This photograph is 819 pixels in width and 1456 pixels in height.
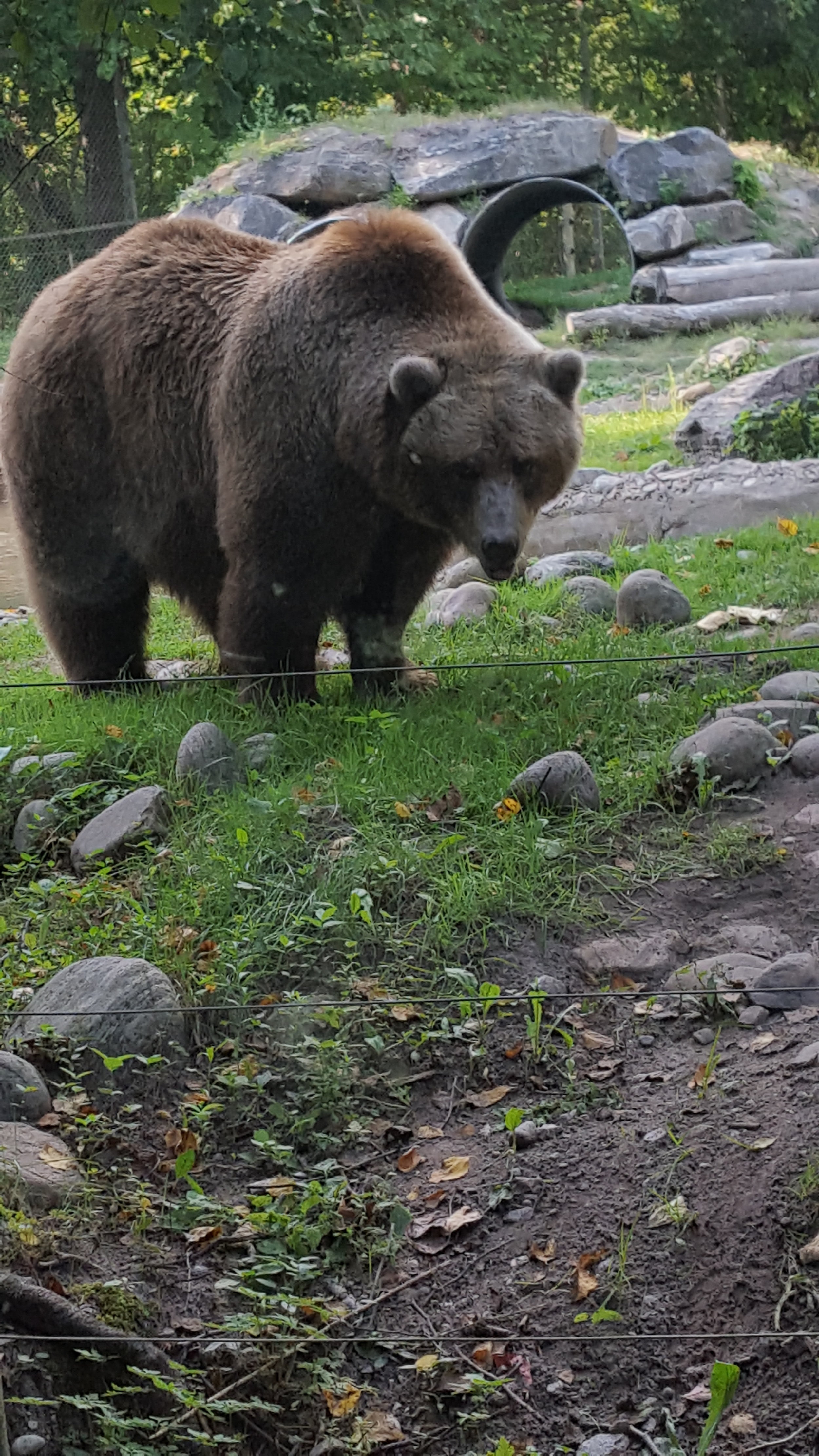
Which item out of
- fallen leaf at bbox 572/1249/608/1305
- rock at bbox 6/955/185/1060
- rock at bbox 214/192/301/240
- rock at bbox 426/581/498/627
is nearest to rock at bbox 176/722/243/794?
rock at bbox 6/955/185/1060

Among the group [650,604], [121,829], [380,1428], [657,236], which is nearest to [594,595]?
[650,604]

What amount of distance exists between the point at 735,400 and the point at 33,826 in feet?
15.3

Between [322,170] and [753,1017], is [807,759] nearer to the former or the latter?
[753,1017]

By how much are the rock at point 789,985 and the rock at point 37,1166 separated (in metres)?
1.33

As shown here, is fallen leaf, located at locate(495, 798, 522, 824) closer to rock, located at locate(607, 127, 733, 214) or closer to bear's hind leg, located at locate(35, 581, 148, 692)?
rock, located at locate(607, 127, 733, 214)

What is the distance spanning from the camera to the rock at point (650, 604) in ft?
15.7

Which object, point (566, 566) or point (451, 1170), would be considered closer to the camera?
point (451, 1170)

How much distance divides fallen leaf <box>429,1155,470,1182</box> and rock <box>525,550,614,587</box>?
2987mm

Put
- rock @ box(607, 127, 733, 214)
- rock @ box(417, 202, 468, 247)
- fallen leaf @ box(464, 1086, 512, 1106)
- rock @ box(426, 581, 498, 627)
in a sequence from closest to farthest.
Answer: fallen leaf @ box(464, 1086, 512, 1106)
rock @ box(607, 127, 733, 214)
rock @ box(417, 202, 468, 247)
rock @ box(426, 581, 498, 627)

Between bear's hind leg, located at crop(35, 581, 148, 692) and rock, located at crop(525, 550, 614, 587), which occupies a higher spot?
bear's hind leg, located at crop(35, 581, 148, 692)

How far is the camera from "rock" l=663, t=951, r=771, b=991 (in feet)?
9.64

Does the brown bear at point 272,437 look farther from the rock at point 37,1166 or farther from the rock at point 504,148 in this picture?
the rock at point 37,1166

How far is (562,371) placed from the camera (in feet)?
14.2

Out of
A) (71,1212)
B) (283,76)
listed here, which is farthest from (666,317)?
(71,1212)
